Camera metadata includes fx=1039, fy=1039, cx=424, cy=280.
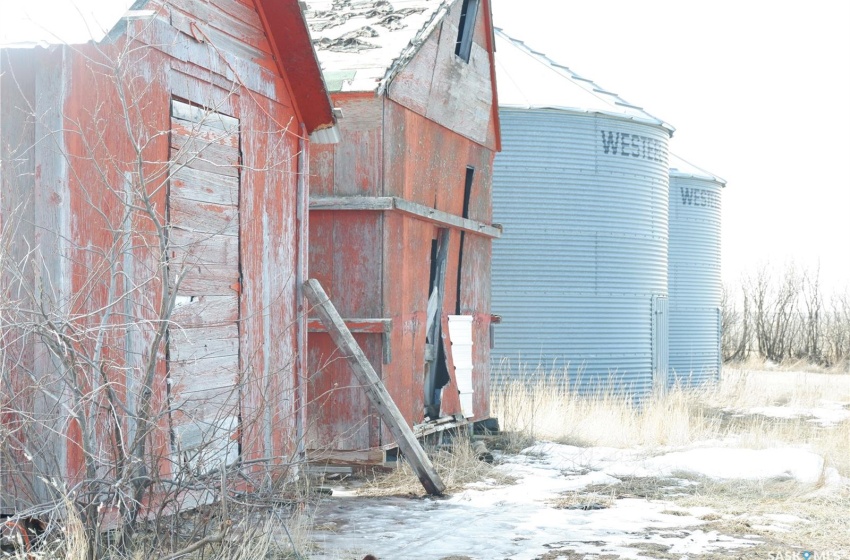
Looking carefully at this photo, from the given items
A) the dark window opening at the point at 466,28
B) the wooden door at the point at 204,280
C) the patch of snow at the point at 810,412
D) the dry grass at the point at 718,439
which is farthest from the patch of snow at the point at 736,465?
the patch of snow at the point at 810,412

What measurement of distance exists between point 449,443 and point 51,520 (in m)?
6.61

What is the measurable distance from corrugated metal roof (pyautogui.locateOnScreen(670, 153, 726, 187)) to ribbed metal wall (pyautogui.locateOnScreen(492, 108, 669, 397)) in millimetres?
3886

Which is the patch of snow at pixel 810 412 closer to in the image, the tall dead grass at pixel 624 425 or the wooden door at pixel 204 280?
the tall dead grass at pixel 624 425

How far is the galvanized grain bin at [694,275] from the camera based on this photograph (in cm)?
1936

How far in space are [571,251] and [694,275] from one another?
5.23 metres

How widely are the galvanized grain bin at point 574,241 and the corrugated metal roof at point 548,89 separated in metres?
0.04

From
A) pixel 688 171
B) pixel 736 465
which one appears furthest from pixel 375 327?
pixel 688 171

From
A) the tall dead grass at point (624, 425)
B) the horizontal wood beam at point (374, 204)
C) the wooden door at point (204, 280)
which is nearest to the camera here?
the wooden door at point (204, 280)

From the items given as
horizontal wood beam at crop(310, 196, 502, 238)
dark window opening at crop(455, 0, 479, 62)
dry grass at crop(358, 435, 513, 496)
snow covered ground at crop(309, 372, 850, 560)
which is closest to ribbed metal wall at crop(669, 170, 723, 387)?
snow covered ground at crop(309, 372, 850, 560)

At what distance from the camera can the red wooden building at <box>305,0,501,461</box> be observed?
365 inches

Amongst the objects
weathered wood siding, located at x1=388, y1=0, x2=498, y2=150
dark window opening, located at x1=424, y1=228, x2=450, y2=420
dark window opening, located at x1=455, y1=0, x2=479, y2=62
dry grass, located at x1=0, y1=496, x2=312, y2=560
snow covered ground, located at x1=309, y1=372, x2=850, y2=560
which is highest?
dark window opening, located at x1=455, y1=0, x2=479, y2=62

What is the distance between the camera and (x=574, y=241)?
1570 cm

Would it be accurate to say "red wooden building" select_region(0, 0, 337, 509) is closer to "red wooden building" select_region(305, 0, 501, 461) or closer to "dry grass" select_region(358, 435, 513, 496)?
"red wooden building" select_region(305, 0, 501, 461)

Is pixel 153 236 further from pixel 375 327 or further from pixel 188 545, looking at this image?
pixel 375 327
